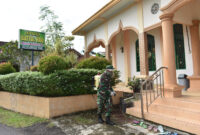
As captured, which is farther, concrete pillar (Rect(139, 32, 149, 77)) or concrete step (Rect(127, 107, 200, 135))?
concrete pillar (Rect(139, 32, 149, 77))

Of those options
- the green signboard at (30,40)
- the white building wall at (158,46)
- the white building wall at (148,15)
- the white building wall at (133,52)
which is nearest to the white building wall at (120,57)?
the white building wall at (133,52)

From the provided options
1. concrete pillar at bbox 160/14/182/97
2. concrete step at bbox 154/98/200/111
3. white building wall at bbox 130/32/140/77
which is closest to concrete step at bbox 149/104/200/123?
concrete step at bbox 154/98/200/111

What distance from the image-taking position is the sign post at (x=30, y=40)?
957 cm

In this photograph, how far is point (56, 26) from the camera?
1764 centimetres

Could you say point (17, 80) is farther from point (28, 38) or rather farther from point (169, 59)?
point (169, 59)

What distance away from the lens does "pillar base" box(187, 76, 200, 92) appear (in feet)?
19.6

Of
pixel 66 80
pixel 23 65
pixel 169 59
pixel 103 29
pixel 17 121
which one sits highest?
pixel 103 29

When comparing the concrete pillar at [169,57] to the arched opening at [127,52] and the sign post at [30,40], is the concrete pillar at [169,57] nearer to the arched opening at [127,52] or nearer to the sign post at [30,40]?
the arched opening at [127,52]

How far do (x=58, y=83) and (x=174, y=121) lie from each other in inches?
144

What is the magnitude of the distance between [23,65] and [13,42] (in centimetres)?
340

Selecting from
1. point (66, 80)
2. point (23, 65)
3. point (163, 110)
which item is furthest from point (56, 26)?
point (163, 110)

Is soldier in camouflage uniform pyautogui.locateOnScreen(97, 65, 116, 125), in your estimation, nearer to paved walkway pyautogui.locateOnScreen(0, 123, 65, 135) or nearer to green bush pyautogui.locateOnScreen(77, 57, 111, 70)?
paved walkway pyautogui.locateOnScreen(0, 123, 65, 135)

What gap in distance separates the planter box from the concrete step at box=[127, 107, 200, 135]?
1956 millimetres

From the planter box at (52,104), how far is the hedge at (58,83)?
207 millimetres
